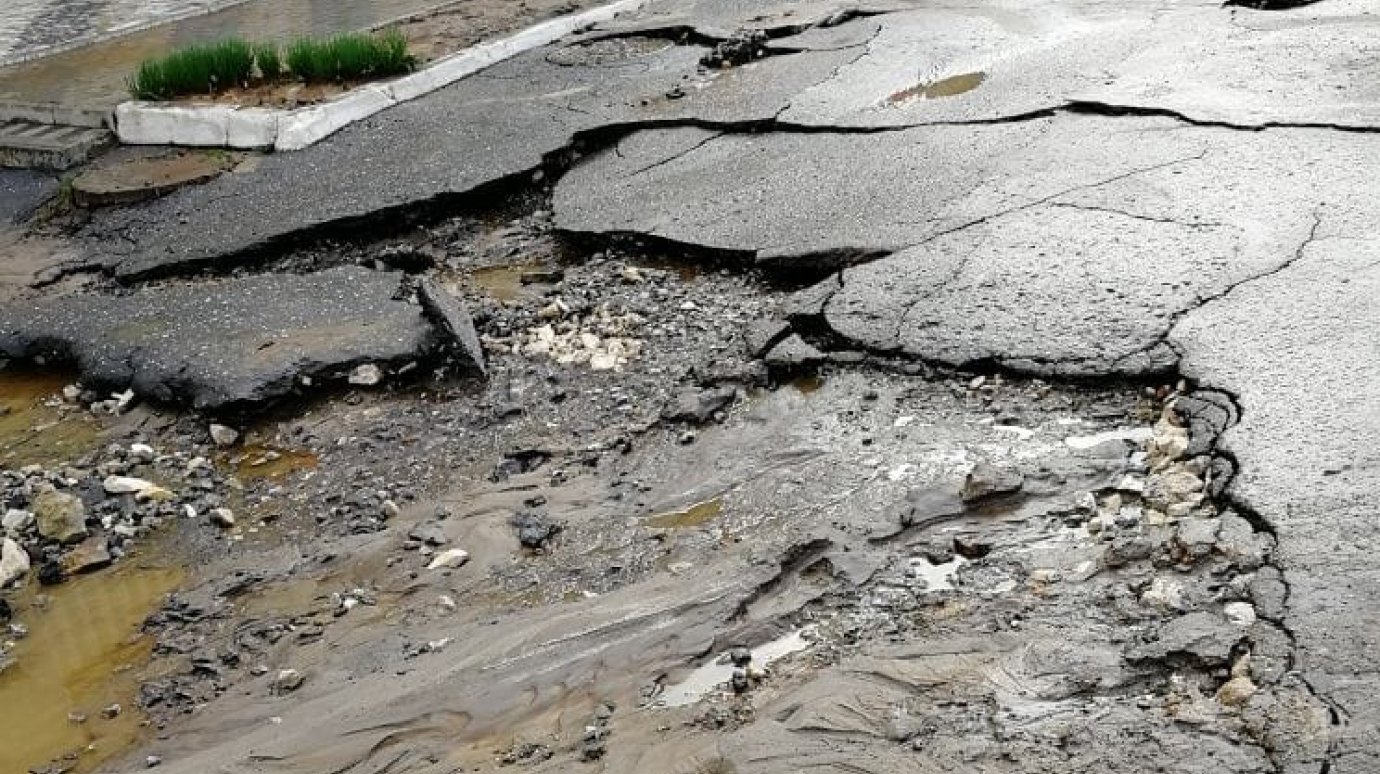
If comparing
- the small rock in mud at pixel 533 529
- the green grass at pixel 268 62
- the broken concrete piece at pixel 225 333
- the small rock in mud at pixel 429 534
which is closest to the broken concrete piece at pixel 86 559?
the broken concrete piece at pixel 225 333

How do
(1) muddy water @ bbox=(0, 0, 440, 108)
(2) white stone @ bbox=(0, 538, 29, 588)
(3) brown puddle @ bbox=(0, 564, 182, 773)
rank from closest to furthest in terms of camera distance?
(3) brown puddle @ bbox=(0, 564, 182, 773)
(2) white stone @ bbox=(0, 538, 29, 588)
(1) muddy water @ bbox=(0, 0, 440, 108)

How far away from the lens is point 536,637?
3668mm

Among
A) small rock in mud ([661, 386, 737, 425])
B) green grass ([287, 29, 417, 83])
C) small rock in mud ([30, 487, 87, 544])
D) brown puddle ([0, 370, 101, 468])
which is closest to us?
small rock in mud ([30, 487, 87, 544])

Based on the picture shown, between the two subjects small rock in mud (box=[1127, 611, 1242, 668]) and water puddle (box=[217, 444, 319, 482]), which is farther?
water puddle (box=[217, 444, 319, 482])

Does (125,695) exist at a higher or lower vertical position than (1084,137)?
lower

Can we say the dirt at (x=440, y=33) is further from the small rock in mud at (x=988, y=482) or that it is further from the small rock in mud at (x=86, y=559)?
the small rock in mud at (x=988, y=482)

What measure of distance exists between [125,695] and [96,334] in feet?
7.64

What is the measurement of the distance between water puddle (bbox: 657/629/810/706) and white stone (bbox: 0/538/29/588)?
232 cm

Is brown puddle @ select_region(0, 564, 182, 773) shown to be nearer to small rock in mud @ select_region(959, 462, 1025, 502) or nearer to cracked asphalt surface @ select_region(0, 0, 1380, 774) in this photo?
cracked asphalt surface @ select_region(0, 0, 1380, 774)

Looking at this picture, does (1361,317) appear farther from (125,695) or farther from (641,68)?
(641,68)

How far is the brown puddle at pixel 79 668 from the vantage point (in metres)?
3.65

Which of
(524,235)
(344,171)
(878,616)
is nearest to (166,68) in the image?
(344,171)

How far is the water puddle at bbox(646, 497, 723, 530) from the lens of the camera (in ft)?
13.5

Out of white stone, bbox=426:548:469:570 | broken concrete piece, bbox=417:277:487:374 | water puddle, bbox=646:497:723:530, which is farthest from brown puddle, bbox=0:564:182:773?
water puddle, bbox=646:497:723:530
